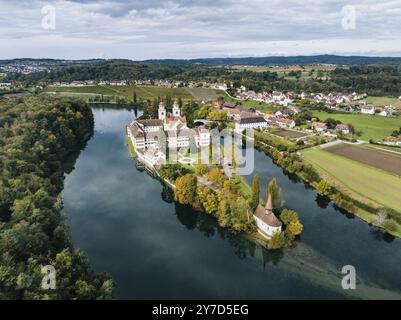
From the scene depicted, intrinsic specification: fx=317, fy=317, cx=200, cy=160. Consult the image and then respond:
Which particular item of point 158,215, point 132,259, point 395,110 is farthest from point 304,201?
point 395,110

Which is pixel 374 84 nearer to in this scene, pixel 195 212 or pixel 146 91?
pixel 146 91

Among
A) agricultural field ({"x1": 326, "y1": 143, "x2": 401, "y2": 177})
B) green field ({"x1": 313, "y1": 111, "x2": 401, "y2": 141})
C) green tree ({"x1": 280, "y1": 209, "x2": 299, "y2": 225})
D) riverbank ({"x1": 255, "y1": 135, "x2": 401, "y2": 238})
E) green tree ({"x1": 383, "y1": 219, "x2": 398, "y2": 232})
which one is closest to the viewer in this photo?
green tree ({"x1": 280, "y1": 209, "x2": 299, "y2": 225})

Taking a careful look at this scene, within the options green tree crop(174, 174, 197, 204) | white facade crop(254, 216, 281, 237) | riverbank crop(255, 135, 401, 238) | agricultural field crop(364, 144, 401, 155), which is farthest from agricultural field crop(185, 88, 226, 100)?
white facade crop(254, 216, 281, 237)

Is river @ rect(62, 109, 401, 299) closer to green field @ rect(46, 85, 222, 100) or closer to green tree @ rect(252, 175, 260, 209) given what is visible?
green tree @ rect(252, 175, 260, 209)

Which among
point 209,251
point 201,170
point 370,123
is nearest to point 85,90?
point 370,123

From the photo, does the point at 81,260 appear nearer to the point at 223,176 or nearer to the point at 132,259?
the point at 132,259

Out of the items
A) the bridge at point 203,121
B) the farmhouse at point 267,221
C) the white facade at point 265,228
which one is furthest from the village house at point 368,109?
the white facade at point 265,228

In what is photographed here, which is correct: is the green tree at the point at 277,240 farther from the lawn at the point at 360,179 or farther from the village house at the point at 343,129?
the village house at the point at 343,129
